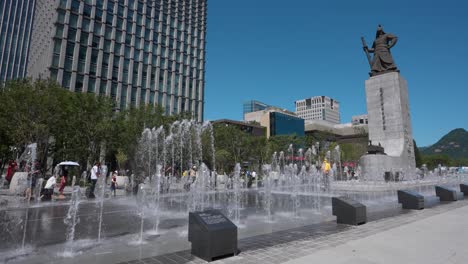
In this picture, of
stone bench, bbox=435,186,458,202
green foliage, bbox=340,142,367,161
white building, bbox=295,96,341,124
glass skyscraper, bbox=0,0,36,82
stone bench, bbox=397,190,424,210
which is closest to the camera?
stone bench, bbox=397,190,424,210

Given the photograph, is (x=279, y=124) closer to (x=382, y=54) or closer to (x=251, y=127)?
(x=251, y=127)

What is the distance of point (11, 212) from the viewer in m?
11.0

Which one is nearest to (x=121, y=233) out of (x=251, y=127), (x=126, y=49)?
(x=126, y=49)

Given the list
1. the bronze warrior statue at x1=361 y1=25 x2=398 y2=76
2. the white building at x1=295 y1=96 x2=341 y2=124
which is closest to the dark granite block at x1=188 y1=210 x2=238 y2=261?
the bronze warrior statue at x1=361 y1=25 x2=398 y2=76

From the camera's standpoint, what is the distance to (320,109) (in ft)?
581

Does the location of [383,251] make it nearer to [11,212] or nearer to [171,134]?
[11,212]

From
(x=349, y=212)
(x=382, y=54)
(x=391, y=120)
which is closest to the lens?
(x=349, y=212)

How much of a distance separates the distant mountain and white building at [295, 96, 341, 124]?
54.4m

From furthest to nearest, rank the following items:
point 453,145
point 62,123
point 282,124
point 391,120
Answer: point 453,145
point 282,124
point 62,123
point 391,120

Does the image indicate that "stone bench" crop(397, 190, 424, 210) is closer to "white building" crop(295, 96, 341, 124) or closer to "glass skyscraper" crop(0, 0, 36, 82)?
"glass skyscraper" crop(0, 0, 36, 82)

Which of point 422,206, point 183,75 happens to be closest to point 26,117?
point 422,206

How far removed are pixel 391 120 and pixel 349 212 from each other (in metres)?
20.0

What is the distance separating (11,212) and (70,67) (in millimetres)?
41908

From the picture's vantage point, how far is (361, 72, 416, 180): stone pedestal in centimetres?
2341
